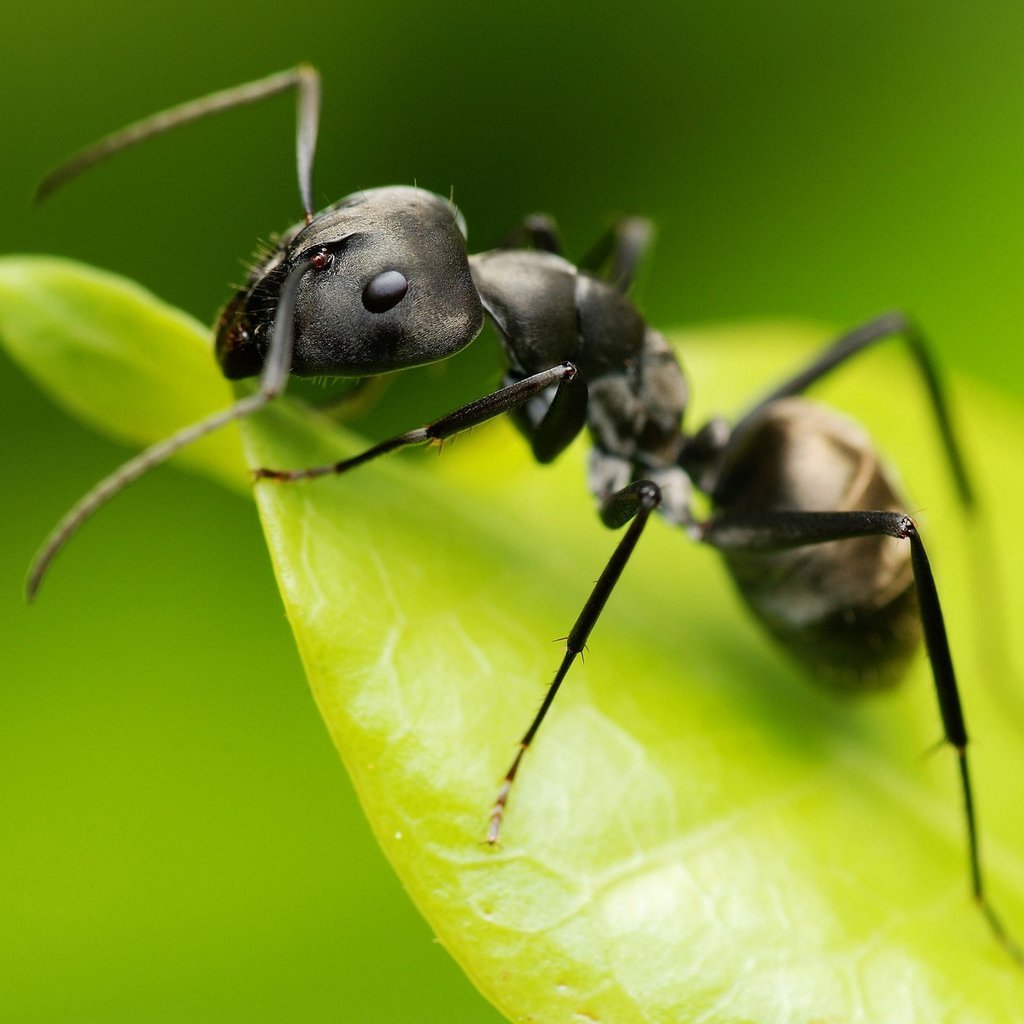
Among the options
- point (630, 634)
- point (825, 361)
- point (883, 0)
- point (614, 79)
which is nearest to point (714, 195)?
point (614, 79)

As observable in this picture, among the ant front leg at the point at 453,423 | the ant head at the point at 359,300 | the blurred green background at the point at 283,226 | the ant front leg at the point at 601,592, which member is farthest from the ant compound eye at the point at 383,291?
the blurred green background at the point at 283,226

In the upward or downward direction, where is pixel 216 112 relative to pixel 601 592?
upward

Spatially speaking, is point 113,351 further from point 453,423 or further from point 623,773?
point 623,773

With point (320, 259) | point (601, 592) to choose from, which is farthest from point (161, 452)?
point (601, 592)

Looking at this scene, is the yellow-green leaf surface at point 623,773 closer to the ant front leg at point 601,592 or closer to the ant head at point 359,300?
the ant front leg at point 601,592

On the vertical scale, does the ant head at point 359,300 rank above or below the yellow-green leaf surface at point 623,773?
above

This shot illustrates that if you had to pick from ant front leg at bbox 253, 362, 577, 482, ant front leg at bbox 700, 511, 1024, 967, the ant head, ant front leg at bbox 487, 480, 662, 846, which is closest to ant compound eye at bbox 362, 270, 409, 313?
the ant head

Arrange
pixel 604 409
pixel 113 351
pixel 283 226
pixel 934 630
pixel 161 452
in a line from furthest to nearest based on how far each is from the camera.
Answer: pixel 283 226
pixel 604 409
pixel 934 630
pixel 113 351
pixel 161 452
